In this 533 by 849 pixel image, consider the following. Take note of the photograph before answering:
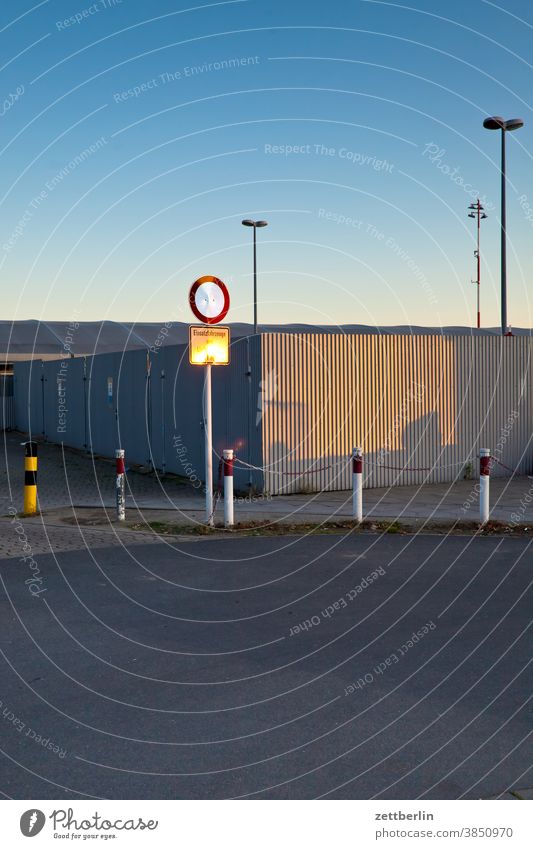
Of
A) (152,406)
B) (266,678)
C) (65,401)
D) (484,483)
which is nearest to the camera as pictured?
(266,678)

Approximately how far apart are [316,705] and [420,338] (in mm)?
12676

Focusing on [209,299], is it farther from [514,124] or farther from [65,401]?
[65,401]

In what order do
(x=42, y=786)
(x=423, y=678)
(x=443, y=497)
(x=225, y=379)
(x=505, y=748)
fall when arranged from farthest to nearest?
(x=225, y=379)
(x=443, y=497)
(x=423, y=678)
(x=505, y=748)
(x=42, y=786)

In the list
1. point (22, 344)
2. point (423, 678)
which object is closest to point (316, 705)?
point (423, 678)

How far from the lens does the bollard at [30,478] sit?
1388 cm

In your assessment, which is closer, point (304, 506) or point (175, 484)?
point (304, 506)

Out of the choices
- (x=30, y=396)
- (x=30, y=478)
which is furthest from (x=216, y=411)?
(x=30, y=396)

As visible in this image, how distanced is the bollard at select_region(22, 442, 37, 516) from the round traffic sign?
337 cm

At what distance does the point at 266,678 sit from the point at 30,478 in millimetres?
8668

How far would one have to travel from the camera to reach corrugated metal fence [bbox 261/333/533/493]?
15852 mm

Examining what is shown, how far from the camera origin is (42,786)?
445cm

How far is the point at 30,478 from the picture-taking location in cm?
1395

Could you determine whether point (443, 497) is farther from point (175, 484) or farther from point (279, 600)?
point (279, 600)

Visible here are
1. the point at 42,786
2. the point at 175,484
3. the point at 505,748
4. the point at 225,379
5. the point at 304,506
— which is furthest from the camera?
the point at 175,484
